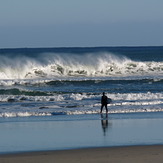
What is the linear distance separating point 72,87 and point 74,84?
238cm

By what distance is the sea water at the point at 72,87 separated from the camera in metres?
24.2

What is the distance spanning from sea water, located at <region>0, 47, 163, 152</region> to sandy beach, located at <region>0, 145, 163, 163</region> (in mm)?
3073

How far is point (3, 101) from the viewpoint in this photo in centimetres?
2927

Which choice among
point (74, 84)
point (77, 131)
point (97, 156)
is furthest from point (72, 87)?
point (97, 156)

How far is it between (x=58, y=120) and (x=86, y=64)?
3400 cm

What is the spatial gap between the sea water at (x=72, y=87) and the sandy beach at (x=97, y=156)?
3.07m

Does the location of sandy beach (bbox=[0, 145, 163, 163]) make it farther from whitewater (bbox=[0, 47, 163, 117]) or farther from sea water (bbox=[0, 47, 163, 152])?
whitewater (bbox=[0, 47, 163, 117])

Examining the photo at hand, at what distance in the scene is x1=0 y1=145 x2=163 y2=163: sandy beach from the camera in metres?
13.4

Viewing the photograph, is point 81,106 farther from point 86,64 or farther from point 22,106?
point 86,64

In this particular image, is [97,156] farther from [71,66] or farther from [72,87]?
[71,66]

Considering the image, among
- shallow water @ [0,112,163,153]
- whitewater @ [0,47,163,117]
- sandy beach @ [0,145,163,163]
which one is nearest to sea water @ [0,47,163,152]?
whitewater @ [0,47,163,117]

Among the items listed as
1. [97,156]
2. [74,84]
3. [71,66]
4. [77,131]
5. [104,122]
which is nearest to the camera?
[97,156]

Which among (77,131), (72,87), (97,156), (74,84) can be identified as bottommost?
(97,156)

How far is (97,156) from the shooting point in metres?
13.9
